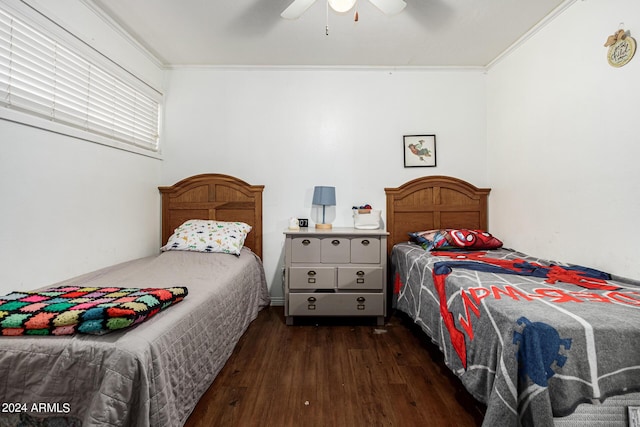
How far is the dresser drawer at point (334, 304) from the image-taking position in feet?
7.87

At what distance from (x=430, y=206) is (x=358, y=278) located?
1.09 m

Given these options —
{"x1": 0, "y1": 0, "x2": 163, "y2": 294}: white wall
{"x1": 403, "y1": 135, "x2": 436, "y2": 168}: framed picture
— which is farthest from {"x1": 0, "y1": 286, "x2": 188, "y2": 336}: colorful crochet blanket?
{"x1": 403, "y1": 135, "x2": 436, "y2": 168}: framed picture

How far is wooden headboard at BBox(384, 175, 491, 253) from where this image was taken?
2.87m

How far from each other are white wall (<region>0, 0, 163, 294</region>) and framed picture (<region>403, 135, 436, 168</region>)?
253 centimetres

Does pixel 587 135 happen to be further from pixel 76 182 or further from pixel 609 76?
pixel 76 182

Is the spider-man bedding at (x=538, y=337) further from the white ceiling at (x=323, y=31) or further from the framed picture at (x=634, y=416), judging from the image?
the white ceiling at (x=323, y=31)

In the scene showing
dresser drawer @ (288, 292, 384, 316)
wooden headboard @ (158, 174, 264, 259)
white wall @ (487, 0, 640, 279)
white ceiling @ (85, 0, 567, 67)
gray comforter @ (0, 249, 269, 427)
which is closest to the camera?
gray comforter @ (0, 249, 269, 427)

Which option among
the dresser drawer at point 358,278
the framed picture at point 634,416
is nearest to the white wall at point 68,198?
the dresser drawer at point 358,278

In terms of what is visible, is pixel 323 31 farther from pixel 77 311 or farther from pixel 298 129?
pixel 77 311

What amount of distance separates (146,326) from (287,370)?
98cm

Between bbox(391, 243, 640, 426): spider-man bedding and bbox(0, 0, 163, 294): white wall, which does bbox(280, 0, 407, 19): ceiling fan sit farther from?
bbox(391, 243, 640, 426): spider-man bedding

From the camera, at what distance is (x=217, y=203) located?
2838 mm

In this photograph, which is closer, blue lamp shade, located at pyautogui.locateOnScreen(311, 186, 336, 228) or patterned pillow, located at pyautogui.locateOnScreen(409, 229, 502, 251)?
patterned pillow, located at pyautogui.locateOnScreen(409, 229, 502, 251)

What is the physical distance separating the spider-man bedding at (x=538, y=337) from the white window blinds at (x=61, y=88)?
8.42 feet
